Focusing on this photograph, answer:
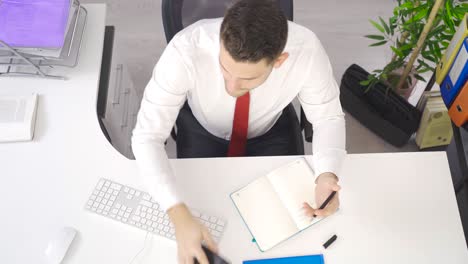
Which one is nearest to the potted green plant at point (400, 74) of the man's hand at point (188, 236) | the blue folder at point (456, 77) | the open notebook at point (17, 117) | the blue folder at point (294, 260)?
the blue folder at point (456, 77)

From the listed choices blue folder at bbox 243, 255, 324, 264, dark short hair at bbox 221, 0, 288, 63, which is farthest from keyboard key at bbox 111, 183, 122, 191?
dark short hair at bbox 221, 0, 288, 63

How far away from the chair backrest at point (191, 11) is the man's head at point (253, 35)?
1.13 feet

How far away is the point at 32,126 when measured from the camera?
3.96 feet

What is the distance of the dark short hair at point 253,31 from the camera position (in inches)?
34.8

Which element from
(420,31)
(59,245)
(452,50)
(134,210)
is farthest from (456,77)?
(59,245)

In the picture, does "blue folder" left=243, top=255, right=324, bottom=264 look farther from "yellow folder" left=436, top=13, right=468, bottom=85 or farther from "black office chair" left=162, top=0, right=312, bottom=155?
"yellow folder" left=436, top=13, right=468, bottom=85

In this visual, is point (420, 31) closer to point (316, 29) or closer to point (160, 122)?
point (316, 29)

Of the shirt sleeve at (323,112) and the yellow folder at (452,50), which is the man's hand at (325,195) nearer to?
the shirt sleeve at (323,112)

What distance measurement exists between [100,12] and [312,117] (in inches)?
35.3

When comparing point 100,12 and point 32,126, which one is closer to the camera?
point 32,126

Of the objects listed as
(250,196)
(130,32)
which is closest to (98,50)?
(250,196)

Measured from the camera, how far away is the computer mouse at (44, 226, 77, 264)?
3.33ft

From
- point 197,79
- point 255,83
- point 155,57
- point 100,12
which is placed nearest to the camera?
point 255,83

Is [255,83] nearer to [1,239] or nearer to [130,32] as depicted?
[1,239]
